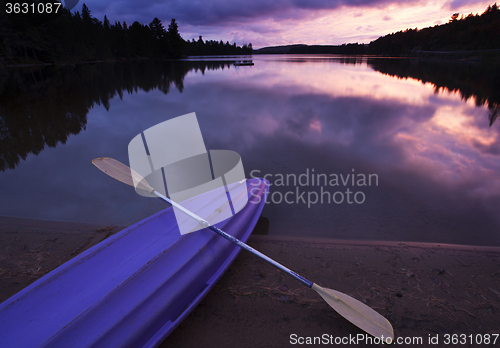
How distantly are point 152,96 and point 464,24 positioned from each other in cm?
11286

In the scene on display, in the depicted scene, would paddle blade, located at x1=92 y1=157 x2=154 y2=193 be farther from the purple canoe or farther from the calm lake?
the purple canoe

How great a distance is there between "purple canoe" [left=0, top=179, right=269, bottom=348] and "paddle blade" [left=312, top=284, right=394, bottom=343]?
1.28m

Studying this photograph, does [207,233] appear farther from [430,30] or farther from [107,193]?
[430,30]

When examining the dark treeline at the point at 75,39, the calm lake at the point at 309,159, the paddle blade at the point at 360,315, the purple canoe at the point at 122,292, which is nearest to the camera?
the purple canoe at the point at 122,292

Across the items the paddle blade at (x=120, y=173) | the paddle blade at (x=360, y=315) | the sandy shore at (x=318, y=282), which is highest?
the paddle blade at (x=120, y=173)

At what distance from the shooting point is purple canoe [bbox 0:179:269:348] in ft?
5.75

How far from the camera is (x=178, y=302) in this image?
2.28m

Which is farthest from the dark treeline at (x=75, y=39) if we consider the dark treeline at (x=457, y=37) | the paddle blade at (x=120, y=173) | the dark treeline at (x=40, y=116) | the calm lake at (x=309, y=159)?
the dark treeline at (x=457, y=37)

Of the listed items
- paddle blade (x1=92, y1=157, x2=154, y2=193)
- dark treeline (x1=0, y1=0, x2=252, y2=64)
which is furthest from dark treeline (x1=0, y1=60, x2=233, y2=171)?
dark treeline (x1=0, y1=0, x2=252, y2=64)

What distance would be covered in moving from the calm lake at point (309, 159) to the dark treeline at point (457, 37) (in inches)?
2885

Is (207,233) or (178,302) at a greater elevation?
(207,233)

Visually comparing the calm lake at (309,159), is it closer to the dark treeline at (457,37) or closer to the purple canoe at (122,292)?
the purple canoe at (122,292)

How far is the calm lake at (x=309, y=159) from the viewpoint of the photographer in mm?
4316

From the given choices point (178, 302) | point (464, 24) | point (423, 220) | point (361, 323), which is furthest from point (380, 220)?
point (464, 24)
